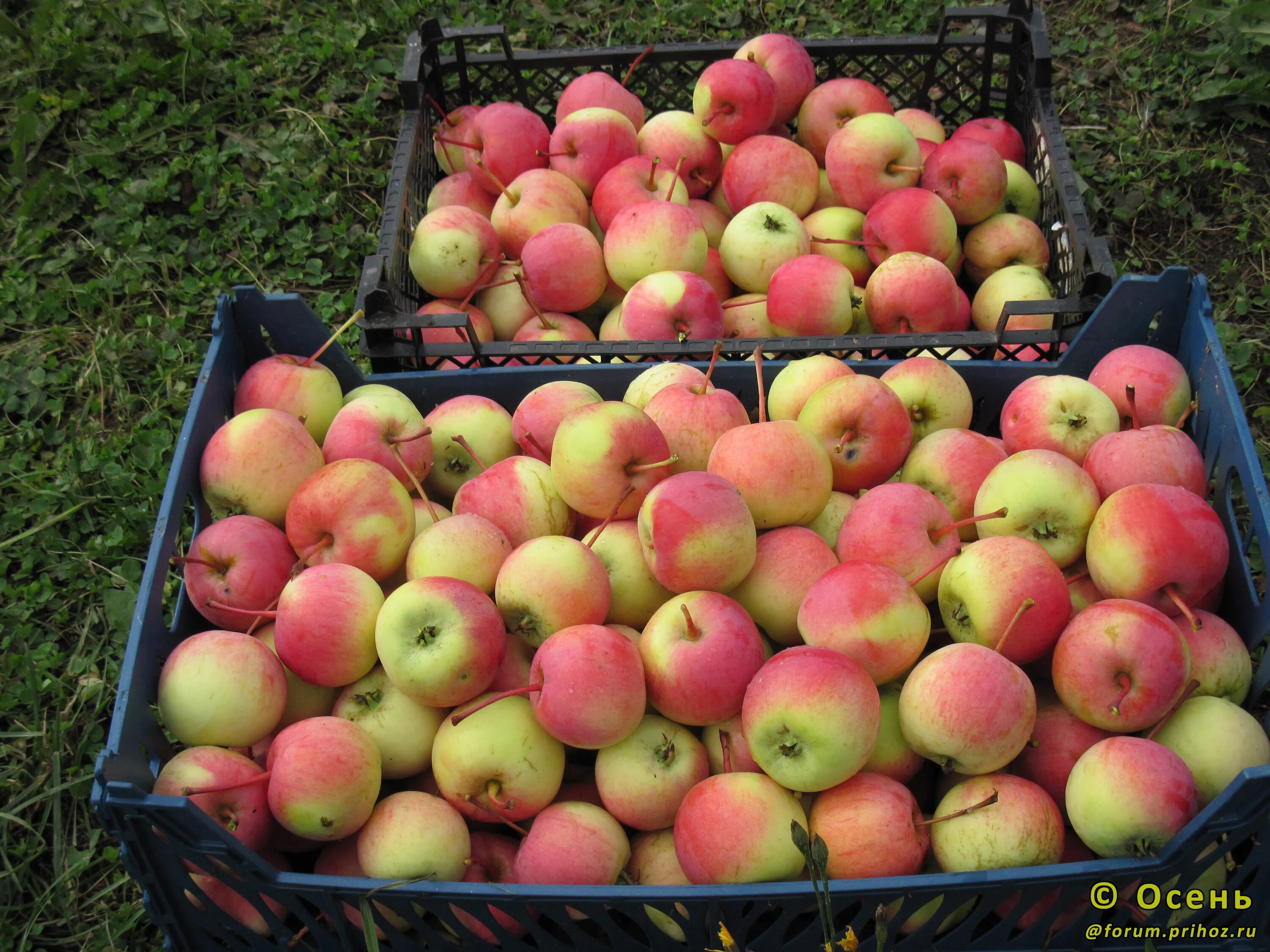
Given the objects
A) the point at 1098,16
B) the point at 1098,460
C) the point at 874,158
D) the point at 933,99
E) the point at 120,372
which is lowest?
the point at 1098,460

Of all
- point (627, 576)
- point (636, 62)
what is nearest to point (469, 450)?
point (627, 576)

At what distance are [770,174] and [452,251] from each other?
801mm

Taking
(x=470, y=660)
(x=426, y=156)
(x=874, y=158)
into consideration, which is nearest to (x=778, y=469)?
(x=470, y=660)

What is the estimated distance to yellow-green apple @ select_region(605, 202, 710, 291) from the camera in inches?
87.5

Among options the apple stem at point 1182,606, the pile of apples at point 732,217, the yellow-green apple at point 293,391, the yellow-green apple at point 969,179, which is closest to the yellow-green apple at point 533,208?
the pile of apples at point 732,217

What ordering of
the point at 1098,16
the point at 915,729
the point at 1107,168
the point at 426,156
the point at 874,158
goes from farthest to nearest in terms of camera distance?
the point at 1098,16 → the point at 1107,168 → the point at 426,156 → the point at 874,158 → the point at 915,729

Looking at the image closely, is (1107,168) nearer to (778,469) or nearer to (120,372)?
(778,469)

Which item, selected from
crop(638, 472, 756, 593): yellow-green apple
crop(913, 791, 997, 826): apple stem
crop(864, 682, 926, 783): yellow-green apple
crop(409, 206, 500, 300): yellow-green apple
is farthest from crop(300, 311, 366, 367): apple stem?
crop(913, 791, 997, 826): apple stem

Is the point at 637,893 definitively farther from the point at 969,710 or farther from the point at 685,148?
the point at 685,148

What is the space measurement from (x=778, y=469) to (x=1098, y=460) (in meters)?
0.59

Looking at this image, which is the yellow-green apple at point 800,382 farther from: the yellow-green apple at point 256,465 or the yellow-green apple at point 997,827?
the yellow-green apple at point 256,465

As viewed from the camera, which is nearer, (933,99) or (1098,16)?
(933,99)

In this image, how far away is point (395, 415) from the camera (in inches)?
74.2

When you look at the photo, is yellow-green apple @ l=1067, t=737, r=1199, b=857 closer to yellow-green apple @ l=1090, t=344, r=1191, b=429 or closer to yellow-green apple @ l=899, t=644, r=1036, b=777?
yellow-green apple @ l=899, t=644, r=1036, b=777
